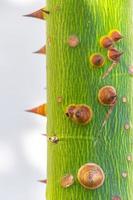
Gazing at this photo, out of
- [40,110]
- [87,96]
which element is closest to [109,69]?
[87,96]

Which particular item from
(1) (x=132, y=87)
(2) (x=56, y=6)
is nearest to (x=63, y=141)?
(1) (x=132, y=87)

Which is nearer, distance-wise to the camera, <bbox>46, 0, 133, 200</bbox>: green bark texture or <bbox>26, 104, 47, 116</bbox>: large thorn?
<bbox>46, 0, 133, 200</bbox>: green bark texture

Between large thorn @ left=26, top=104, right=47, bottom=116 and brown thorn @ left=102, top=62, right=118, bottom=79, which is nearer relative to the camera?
brown thorn @ left=102, top=62, right=118, bottom=79

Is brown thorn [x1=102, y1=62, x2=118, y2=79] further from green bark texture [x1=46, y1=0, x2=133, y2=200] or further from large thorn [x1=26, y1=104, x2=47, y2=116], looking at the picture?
large thorn [x1=26, y1=104, x2=47, y2=116]

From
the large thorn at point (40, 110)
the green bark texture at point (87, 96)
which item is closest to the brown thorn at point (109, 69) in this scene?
the green bark texture at point (87, 96)

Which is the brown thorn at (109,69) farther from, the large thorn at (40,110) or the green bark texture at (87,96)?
the large thorn at (40,110)

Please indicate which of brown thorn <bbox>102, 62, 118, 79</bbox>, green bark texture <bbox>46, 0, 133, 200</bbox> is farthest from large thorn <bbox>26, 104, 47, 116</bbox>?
brown thorn <bbox>102, 62, 118, 79</bbox>

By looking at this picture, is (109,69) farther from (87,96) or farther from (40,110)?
(40,110)

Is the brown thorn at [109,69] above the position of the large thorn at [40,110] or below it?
above

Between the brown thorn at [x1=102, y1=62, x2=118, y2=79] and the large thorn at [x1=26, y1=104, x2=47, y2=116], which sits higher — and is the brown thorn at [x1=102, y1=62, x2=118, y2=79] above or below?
above
